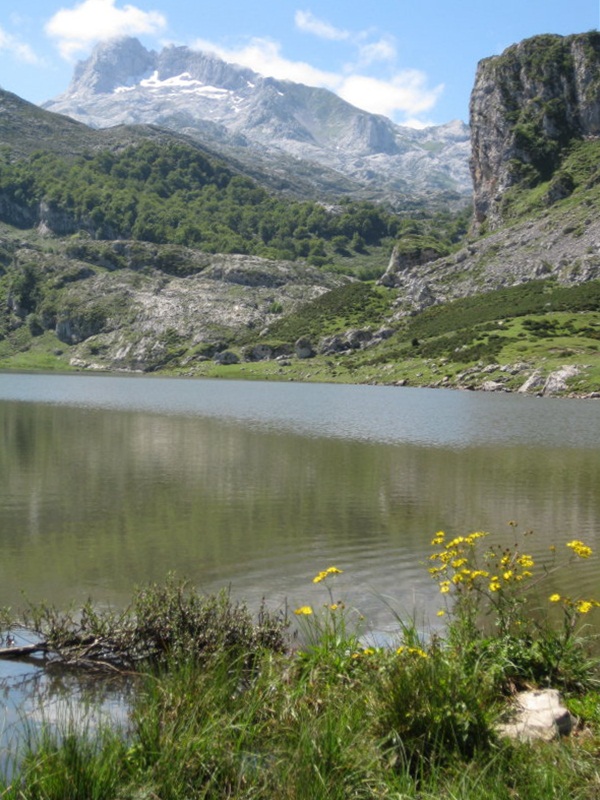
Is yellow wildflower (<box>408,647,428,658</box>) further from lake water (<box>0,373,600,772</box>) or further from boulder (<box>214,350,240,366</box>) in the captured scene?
boulder (<box>214,350,240,366</box>)

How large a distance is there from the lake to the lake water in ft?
0.26

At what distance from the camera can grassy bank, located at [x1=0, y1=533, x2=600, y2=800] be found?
6844 mm

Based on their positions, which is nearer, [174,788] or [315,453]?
[174,788]

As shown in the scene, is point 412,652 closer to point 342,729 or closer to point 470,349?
point 342,729

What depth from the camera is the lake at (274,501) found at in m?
17.1

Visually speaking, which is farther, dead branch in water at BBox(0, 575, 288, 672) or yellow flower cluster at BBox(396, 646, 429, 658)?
dead branch in water at BBox(0, 575, 288, 672)

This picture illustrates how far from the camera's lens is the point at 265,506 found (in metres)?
25.9

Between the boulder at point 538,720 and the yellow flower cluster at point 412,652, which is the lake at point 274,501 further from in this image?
the boulder at point 538,720

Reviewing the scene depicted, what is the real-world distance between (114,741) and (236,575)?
10.2 meters

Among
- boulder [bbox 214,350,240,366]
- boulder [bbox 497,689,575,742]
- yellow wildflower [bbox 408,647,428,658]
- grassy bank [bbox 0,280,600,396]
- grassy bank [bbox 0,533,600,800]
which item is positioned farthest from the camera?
boulder [bbox 214,350,240,366]

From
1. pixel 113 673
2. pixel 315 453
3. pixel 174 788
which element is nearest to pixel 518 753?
pixel 174 788

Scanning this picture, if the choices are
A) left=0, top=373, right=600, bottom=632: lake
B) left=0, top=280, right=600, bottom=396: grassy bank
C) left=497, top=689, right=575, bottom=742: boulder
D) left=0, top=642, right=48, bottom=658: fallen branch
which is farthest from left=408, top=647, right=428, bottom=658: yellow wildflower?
left=0, top=280, right=600, bottom=396: grassy bank

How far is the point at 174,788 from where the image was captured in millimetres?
6812

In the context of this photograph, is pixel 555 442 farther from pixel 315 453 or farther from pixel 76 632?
pixel 76 632
